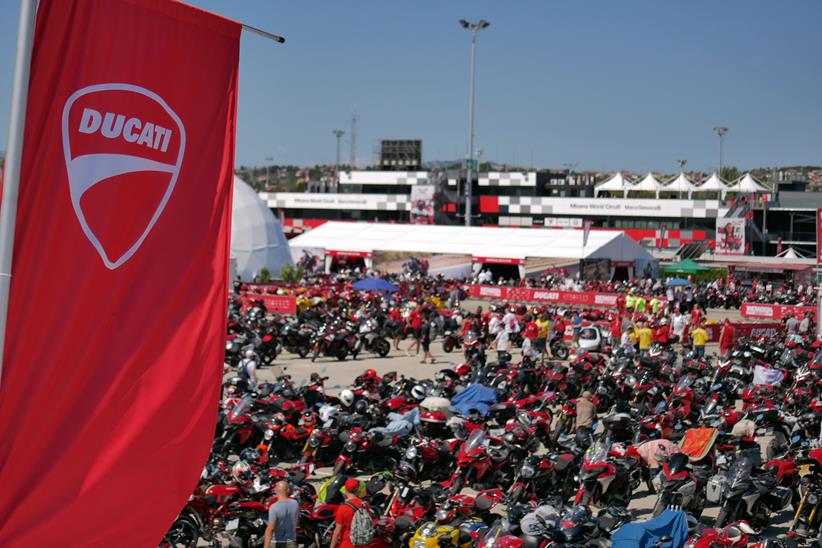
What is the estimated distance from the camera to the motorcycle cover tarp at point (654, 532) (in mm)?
8008

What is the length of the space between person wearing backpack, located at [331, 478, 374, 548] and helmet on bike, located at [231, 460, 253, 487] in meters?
1.60

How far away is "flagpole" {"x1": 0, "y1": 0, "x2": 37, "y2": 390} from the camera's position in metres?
2.84

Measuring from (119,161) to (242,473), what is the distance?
6927 millimetres

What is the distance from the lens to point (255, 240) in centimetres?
4750

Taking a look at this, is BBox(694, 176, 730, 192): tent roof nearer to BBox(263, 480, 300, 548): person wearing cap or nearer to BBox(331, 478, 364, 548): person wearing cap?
BBox(331, 478, 364, 548): person wearing cap

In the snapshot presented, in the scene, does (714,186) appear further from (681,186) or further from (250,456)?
(250,456)

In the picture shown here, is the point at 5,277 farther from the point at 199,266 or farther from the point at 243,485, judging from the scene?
the point at 243,485

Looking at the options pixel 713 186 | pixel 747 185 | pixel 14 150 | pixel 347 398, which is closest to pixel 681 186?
pixel 713 186

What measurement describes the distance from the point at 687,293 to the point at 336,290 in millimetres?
14269

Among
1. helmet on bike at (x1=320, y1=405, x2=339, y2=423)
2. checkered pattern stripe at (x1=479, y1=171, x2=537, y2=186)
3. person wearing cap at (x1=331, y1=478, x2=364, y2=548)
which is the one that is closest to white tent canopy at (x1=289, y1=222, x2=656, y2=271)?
helmet on bike at (x1=320, y1=405, x2=339, y2=423)

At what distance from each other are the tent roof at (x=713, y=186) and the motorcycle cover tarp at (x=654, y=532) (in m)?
77.1

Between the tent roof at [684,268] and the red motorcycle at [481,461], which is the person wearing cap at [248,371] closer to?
the red motorcycle at [481,461]

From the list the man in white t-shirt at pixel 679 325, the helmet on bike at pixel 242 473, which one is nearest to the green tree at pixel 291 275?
the man in white t-shirt at pixel 679 325

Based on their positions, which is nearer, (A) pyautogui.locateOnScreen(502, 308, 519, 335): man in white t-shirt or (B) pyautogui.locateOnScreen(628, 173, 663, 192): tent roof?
(A) pyautogui.locateOnScreen(502, 308, 519, 335): man in white t-shirt
